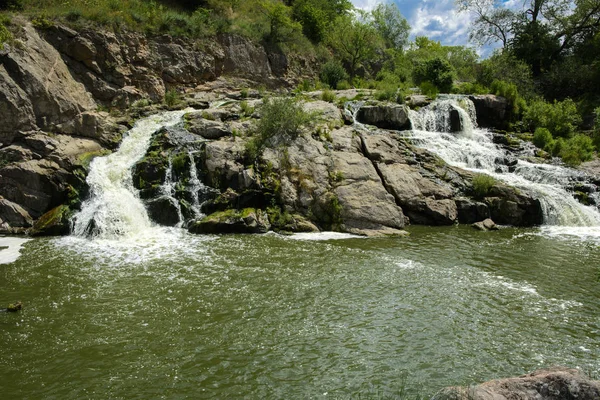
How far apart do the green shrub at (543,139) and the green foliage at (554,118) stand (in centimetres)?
236

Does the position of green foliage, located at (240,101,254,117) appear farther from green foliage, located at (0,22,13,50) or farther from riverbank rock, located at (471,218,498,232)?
riverbank rock, located at (471,218,498,232)

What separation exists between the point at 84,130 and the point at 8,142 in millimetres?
3591

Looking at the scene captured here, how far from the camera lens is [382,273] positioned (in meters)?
12.3

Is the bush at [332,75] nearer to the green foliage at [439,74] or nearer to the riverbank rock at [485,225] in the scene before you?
the green foliage at [439,74]

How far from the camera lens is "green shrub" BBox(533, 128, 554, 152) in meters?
25.5

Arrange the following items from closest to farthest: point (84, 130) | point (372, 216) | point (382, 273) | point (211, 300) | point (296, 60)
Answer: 1. point (211, 300)
2. point (382, 273)
3. point (372, 216)
4. point (84, 130)
5. point (296, 60)

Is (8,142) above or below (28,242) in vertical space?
above

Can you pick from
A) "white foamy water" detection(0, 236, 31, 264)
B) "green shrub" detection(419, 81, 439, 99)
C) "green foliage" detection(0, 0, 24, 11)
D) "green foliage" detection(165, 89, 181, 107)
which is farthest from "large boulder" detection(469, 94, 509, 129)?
"green foliage" detection(0, 0, 24, 11)

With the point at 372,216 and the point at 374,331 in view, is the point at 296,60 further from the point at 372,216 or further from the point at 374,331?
the point at 374,331

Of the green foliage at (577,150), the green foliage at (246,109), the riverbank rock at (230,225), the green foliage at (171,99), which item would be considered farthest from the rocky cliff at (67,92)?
the green foliage at (577,150)

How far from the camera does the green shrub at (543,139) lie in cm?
2545

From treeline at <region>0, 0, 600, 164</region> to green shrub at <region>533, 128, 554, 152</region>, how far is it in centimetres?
6

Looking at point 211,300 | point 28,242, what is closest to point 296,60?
point 28,242

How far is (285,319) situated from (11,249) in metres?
11.7
